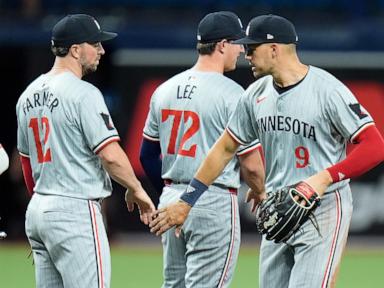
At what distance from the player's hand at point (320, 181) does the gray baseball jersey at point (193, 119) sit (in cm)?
139

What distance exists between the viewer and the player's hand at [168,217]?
6609 mm

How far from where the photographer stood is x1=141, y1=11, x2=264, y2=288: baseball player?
7.41 m

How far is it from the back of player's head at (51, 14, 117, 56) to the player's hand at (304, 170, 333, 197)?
1684mm

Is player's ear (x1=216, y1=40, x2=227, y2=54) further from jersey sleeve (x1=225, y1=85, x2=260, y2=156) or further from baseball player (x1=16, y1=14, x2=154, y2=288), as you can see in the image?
baseball player (x1=16, y1=14, x2=154, y2=288)

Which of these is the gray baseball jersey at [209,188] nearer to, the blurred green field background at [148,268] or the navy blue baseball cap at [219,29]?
the navy blue baseball cap at [219,29]

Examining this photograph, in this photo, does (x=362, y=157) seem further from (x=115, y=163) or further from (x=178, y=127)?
(x=178, y=127)

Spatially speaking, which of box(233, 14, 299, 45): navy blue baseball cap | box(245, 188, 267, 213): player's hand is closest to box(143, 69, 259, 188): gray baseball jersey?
box(245, 188, 267, 213): player's hand

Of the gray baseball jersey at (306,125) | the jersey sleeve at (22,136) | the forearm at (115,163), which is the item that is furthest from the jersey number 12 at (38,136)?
the gray baseball jersey at (306,125)

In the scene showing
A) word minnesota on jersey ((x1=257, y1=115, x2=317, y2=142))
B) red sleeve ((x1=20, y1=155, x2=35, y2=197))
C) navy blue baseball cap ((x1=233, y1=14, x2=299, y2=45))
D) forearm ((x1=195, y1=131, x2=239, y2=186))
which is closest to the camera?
word minnesota on jersey ((x1=257, y1=115, x2=317, y2=142))

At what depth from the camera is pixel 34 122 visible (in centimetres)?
683

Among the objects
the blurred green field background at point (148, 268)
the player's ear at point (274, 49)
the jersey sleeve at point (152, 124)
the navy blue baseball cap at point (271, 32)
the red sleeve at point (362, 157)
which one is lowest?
the blurred green field background at point (148, 268)

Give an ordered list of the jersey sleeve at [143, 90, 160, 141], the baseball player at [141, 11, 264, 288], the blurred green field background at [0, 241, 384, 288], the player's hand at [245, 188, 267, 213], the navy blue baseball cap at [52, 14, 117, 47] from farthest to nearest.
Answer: the blurred green field background at [0, 241, 384, 288]
the jersey sleeve at [143, 90, 160, 141]
the player's hand at [245, 188, 267, 213]
the baseball player at [141, 11, 264, 288]
the navy blue baseball cap at [52, 14, 117, 47]

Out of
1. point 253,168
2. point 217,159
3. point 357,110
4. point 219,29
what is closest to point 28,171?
point 217,159

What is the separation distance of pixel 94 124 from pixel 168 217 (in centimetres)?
69
